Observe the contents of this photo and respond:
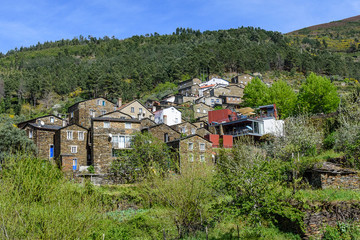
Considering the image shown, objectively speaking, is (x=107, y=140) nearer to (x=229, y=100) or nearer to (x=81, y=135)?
(x=81, y=135)

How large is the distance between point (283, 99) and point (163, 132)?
25476 millimetres

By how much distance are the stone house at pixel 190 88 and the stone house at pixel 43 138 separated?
48.5 metres

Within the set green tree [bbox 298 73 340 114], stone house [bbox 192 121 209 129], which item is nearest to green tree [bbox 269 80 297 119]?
green tree [bbox 298 73 340 114]

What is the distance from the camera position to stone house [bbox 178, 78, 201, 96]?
9394 centimetres

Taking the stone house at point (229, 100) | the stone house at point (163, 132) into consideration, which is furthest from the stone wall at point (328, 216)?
the stone house at point (229, 100)

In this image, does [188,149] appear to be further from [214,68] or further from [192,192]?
[214,68]

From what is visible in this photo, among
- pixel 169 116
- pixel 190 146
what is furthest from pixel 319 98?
pixel 190 146

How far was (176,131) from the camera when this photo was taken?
49500 mm

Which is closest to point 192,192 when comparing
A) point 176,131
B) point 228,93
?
point 176,131

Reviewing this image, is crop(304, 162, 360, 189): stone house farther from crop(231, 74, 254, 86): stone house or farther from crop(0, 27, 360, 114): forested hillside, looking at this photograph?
crop(231, 74, 254, 86): stone house

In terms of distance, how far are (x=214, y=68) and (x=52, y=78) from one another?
54.7 meters

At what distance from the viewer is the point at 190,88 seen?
95.1 meters

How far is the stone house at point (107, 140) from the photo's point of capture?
143 ft

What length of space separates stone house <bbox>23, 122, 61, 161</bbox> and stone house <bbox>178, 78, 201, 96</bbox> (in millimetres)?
48474
